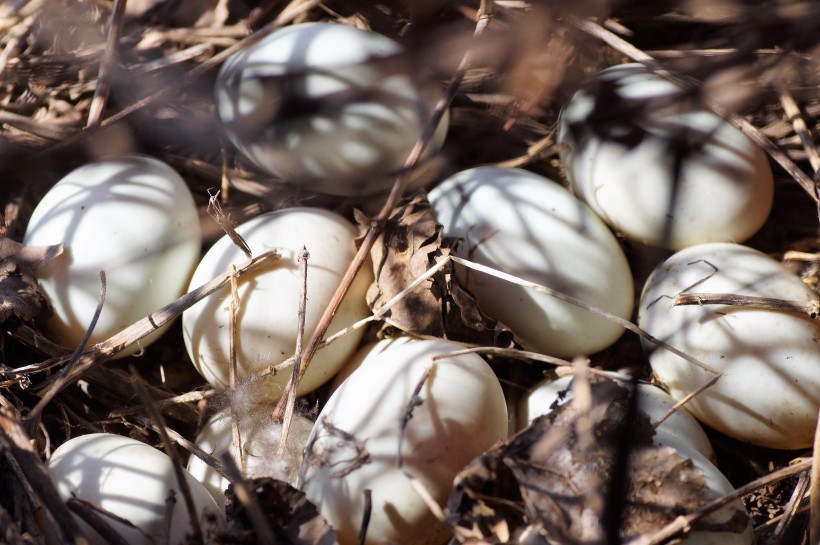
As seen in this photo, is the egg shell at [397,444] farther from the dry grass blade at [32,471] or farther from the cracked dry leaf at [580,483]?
the dry grass blade at [32,471]

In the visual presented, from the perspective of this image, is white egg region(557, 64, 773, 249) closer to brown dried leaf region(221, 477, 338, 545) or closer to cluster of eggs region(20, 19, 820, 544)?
cluster of eggs region(20, 19, 820, 544)

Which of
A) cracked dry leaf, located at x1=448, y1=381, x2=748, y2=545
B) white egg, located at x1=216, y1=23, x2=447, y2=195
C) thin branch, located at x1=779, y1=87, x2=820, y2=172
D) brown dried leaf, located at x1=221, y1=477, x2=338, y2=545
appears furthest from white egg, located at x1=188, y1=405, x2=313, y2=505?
thin branch, located at x1=779, y1=87, x2=820, y2=172

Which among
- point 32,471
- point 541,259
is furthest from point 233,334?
point 541,259

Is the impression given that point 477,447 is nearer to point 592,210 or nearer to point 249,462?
point 249,462

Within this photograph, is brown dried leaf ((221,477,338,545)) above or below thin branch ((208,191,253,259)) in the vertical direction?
below

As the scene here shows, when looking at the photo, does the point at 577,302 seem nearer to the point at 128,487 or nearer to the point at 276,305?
the point at 276,305

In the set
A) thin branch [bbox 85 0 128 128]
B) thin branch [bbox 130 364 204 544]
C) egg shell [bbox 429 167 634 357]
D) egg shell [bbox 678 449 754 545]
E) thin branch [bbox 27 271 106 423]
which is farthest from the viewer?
thin branch [bbox 85 0 128 128]

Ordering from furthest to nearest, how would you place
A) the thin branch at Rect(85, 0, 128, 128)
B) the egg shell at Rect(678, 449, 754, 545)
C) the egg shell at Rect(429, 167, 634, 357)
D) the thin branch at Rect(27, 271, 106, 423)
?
the thin branch at Rect(85, 0, 128, 128)
the egg shell at Rect(429, 167, 634, 357)
the thin branch at Rect(27, 271, 106, 423)
the egg shell at Rect(678, 449, 754, 545)
